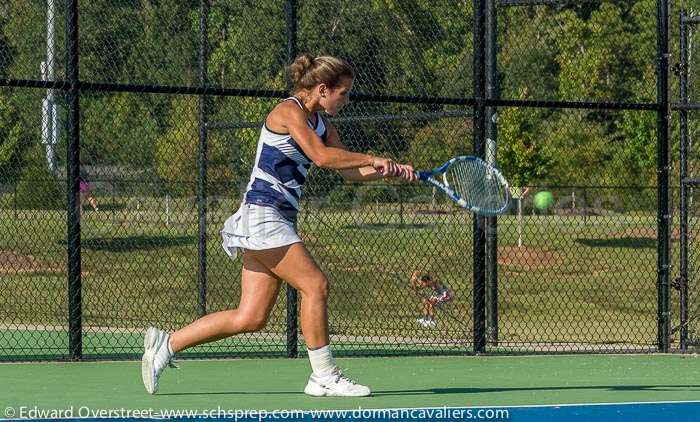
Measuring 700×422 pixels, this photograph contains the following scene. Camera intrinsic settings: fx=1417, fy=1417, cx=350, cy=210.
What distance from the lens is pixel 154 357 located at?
7.30m

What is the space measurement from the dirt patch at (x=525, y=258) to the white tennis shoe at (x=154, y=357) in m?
15.1

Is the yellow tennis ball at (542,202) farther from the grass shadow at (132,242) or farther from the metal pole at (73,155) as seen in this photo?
the metal pole at (73,155)

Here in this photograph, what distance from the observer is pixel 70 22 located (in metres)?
9.23

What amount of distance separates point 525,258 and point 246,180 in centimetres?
823

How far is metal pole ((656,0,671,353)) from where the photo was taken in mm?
10758

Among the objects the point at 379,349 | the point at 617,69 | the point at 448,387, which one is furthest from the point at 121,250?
the point at 617,69

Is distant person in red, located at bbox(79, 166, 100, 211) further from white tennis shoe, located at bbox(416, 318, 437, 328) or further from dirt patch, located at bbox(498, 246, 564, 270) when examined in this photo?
dirt patch, located at bbox(498, 246, 564, 270)

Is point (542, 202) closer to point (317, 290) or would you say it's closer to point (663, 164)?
point (663, 164)

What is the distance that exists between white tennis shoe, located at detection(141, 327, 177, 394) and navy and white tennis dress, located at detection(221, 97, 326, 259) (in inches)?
23.4

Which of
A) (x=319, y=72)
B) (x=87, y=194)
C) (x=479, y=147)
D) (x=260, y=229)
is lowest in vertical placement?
(x=260, y=229)

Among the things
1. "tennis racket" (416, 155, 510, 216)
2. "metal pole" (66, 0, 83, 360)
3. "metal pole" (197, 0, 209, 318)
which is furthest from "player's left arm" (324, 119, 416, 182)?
"metal pole" (197, 0, 209, 318)

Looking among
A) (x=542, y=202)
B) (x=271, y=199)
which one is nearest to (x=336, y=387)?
(x=271, y=199)

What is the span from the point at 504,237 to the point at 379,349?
49.9 feet

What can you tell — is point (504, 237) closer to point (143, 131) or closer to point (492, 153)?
point (143, 131)
